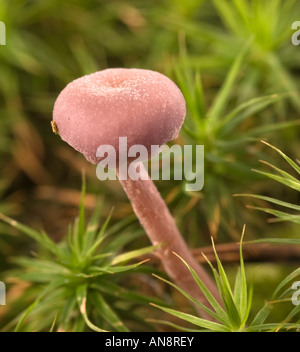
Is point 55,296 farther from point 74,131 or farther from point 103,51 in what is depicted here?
point 103,51

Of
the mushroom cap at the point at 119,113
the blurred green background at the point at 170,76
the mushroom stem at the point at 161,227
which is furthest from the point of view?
the blurred green background at the point at 170,76

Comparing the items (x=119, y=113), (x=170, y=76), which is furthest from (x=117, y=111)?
(x=170, y=76)

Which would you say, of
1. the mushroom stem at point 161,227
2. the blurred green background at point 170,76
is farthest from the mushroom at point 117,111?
the blurred green background at point 170,76

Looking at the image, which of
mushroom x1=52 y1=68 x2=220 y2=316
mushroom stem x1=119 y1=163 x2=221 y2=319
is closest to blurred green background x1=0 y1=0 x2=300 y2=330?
mushroom stem x1=119 y1=163 x2=221 y2=319

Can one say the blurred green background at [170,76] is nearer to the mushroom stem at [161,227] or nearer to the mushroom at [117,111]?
the mushroom stem at [161,227]

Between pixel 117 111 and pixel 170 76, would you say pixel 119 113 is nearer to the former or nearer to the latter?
pixel 117 111

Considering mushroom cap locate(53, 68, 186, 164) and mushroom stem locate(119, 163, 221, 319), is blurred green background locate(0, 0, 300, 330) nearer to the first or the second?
mushroom stem locate(119, 163, 221, 319)
